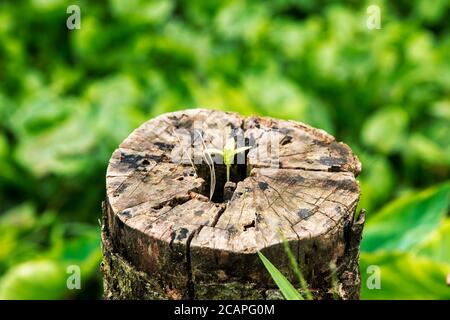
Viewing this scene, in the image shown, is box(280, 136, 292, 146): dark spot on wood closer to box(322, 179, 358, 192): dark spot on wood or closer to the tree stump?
the tree stump

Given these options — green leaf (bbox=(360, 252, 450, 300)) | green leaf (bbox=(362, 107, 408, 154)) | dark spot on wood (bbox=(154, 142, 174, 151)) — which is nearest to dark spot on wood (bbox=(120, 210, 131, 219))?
dark spot on wood (bbox=(154, 142, 174, 151))

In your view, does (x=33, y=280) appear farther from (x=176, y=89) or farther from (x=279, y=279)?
(x=279, y=279)

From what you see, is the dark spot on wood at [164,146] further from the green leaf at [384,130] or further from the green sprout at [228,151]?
the green leaf at [384,130]

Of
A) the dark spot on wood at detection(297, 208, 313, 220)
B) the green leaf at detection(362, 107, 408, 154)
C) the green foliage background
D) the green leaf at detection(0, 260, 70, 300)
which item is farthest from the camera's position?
the green leaf at detection(362, 107, 408, 154)

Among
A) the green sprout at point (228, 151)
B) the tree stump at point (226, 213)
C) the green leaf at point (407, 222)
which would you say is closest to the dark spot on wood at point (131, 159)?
the tree stump at point (226, 213)

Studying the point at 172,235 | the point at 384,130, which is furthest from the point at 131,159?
the point at 384,130
